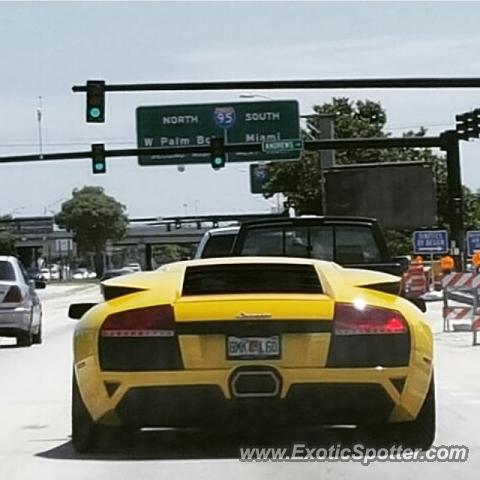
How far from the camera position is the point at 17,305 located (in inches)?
935

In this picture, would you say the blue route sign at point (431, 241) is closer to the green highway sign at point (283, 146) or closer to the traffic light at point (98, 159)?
the green highway sign at point (283, 146)

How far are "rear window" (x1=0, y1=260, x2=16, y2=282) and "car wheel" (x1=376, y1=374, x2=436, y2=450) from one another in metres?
15.5

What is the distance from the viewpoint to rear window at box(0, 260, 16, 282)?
24391 mm

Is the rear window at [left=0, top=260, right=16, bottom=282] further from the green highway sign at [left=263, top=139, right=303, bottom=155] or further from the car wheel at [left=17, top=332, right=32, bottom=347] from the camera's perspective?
the green highway sign at [left=263, top=139, right=303, bottom=155]

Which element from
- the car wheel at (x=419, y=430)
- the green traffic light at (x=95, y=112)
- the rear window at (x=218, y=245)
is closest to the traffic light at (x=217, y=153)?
the green traffic light at (x=95, y=112)

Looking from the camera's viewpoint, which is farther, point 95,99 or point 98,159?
point 98,159

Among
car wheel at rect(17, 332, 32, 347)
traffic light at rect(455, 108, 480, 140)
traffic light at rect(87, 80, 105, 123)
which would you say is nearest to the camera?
car wheel at rect(17, 332, 32, 347)

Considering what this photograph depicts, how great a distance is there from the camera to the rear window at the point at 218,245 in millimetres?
21492

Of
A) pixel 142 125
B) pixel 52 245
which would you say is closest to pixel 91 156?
pixel 142 125

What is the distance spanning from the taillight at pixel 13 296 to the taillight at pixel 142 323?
1480 cm

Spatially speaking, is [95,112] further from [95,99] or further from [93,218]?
[93,218]

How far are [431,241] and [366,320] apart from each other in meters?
34.8

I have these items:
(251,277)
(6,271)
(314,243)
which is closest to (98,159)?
(6,271)

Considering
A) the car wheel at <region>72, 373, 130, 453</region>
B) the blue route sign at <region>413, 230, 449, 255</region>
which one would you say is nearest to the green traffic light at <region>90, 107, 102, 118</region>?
the blue route sign at <region>413, 230, 449, 255</region>
